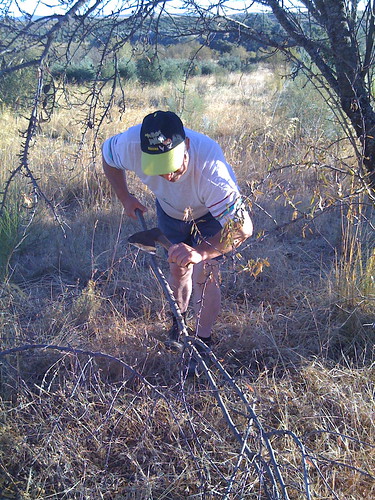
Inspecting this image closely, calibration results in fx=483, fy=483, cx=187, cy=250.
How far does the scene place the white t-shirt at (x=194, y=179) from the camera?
7.45 ft

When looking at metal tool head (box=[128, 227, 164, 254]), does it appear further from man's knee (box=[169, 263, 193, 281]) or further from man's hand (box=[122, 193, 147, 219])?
man's hand (box=[122, 193, 147, 219])

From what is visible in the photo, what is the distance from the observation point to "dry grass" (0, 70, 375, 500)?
2.06 m

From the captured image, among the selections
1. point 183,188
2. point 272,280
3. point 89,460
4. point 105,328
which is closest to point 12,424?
point 89,460

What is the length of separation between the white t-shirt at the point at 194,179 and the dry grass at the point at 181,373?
0.23 m

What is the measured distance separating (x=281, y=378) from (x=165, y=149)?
4.69 feet

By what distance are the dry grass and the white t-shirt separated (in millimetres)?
228

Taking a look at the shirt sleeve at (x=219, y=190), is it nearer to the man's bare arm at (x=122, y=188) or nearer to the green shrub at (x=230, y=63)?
the man's bare arm at (x=122, y=188)

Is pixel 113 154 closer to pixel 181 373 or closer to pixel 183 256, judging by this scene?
pixel 183 256

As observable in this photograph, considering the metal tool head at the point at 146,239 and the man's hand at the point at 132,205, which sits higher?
the man's hand at the point at 132,205

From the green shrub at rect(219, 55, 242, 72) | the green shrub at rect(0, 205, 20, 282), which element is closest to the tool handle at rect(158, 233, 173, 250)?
the green shrub at rect(0, 205, 20, 282)

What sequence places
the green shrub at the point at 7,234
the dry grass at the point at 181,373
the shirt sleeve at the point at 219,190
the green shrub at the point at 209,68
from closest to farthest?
the dry grass at the point at 181,373
the shirt sleeve at the point at 219,190
the green shrub at the point at 7,234
the green shrub at the point at 209,68

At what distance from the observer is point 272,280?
359 cm

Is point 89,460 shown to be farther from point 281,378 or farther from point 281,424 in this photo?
point 281,378

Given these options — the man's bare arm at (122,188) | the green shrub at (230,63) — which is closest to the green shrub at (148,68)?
the man's bare arm at (122,188)
